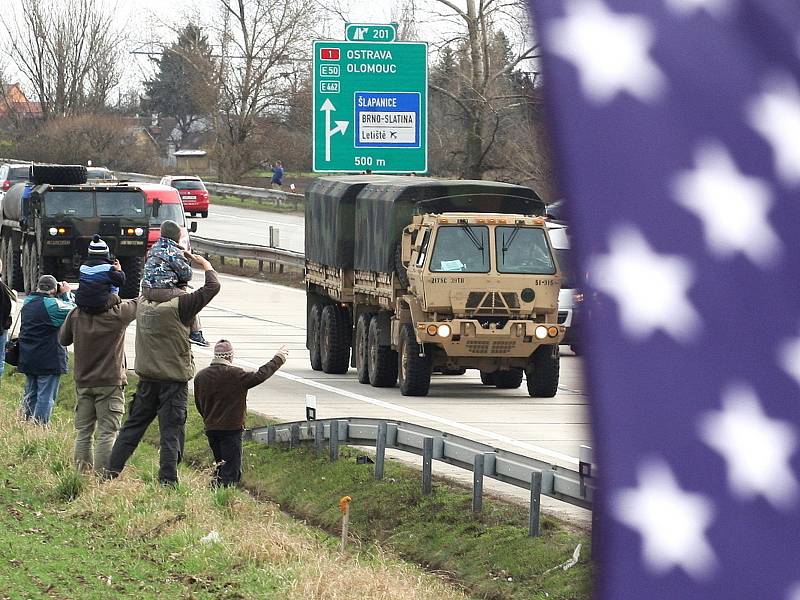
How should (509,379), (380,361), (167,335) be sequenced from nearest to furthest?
(167,335), (380,361), (509,379)

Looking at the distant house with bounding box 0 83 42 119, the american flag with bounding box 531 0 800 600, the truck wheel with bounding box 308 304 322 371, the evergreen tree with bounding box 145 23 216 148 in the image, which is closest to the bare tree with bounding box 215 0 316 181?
the evergreen tree with bounding box 145 23 216 148

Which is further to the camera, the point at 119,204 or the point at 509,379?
the point at 119,204

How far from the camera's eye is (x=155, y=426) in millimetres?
20094

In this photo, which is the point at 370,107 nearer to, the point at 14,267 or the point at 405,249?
the point at 405,249

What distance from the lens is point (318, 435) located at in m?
16.2

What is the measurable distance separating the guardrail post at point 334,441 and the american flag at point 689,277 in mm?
13877

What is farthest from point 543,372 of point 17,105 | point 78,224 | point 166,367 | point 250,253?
point 17,105

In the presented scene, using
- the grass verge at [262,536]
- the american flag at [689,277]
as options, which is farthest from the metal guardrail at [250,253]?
the american flag at [689,277]

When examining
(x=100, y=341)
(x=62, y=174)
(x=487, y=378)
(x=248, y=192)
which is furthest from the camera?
(x=248, y=192)

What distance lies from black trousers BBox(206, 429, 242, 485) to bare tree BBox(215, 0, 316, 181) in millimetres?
60544

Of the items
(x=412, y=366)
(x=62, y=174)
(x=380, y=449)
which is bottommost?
(x=412, y=366)

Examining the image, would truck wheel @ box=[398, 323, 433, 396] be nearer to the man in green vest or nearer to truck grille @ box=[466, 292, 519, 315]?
truck grille @ box=[466, 292, 519, 315]

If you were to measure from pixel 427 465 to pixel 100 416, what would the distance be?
274cm

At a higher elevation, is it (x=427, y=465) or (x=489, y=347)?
(x=489, y=347)
